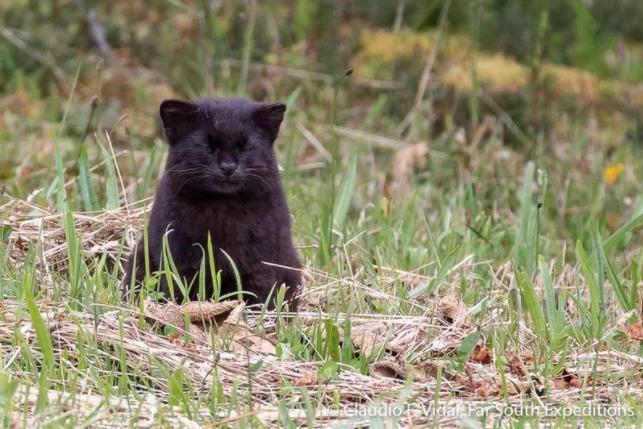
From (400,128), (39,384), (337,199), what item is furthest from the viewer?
(400,128)

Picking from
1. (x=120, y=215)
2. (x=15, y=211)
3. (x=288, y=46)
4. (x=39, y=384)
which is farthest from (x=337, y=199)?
(x=288, y=46)


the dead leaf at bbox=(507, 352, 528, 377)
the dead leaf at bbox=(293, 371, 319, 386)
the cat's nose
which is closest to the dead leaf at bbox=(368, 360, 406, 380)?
the dead leaf at bbox=(293, 371, 319, 386)

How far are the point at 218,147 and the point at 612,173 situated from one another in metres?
3.67

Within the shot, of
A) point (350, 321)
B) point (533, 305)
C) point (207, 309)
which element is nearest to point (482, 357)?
point (533, 305)

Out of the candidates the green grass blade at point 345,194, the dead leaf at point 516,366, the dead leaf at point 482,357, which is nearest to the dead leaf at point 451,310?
the dead leaf at point 482,357

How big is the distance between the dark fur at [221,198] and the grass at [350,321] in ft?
0.54

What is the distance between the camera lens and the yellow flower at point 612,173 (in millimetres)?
7422

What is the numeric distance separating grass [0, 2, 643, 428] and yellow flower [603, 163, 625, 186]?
0.37m

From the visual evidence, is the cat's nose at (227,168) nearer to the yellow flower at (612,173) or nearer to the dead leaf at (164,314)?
the dead leaf at (164,314)

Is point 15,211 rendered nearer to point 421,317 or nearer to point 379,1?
point 421,317

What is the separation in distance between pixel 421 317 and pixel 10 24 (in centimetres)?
579

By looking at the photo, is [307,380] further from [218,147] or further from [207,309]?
[218,147]

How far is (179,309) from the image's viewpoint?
13.5 ft

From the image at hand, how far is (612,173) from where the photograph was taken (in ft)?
24.4
